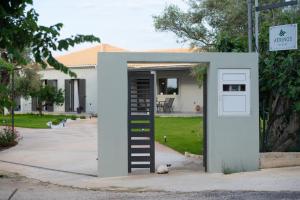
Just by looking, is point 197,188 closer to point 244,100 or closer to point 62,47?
point 244,100

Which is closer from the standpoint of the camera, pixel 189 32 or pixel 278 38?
pixel 278 38

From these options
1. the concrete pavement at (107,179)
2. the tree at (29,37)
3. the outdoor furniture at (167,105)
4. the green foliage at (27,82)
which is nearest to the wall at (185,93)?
the outdoor furniture at (167,105)

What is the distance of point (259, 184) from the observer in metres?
9.37

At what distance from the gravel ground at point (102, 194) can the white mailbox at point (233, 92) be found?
273 centimetres

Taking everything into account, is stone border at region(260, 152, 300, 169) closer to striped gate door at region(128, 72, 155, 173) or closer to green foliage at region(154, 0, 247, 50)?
striped gate door at region(128, 72, 155, 173)

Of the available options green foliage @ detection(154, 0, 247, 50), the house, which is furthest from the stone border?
the house

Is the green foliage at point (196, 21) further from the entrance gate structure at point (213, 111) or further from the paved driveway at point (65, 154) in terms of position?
the entrance gate structure at point (213, 111)

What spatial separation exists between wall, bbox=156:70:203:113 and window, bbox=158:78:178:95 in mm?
331

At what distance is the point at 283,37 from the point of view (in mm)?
11539

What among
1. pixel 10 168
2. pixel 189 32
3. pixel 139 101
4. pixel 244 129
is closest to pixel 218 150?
pixel 244 129

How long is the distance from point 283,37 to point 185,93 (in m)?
24.3

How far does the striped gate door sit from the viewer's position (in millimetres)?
11289

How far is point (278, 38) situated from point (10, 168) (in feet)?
21.0

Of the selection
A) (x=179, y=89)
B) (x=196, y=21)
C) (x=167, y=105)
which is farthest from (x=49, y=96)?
(x=196, y=21)
